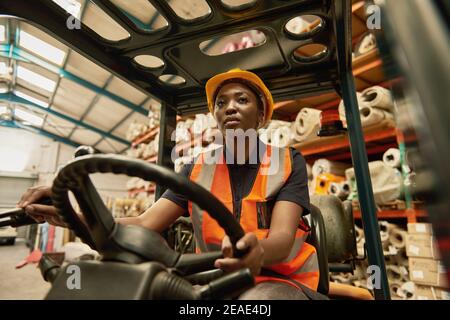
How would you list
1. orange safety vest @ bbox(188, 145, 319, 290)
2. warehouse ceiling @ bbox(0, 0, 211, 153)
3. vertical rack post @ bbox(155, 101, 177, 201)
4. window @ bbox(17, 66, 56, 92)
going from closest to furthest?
orange safety vest @ bbox(188, 145, 319, 290) → vertical rack post @ bbox(155, 101, 177, 201) → warehouse ceiling @ bbox(0, 0, 211, 153) → window @ bbox(17, 66, 56, 92)

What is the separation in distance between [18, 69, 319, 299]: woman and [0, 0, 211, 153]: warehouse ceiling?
2.07 meters

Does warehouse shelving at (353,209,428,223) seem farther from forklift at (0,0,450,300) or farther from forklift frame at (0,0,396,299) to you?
forklift frame at (0,0,396,299)

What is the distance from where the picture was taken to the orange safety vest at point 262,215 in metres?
0.93

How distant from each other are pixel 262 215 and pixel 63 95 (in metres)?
9.32

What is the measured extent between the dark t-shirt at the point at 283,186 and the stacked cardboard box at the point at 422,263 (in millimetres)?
1391

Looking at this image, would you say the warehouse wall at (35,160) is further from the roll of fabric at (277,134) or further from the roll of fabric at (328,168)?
the roll of fabric at (328,168)

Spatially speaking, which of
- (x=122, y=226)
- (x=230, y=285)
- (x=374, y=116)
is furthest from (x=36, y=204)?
(x=374, y=116)

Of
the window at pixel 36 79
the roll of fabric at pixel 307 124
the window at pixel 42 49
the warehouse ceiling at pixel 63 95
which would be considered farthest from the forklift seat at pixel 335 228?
the window at pixel 36 79

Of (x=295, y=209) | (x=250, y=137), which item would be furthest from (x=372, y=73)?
(x=295, y=209)

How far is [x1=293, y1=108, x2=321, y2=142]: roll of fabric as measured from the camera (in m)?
2.60

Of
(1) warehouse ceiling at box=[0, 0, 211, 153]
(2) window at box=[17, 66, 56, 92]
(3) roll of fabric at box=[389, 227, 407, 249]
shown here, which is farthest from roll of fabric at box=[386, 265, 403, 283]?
(2) window at box=[17, 66, 56, 92]

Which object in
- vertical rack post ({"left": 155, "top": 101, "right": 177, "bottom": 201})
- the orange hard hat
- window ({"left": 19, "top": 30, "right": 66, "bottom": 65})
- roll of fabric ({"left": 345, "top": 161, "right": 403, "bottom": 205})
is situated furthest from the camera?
window ({"left": 19, "top": 30, "right": 66, "bottom": 65})
